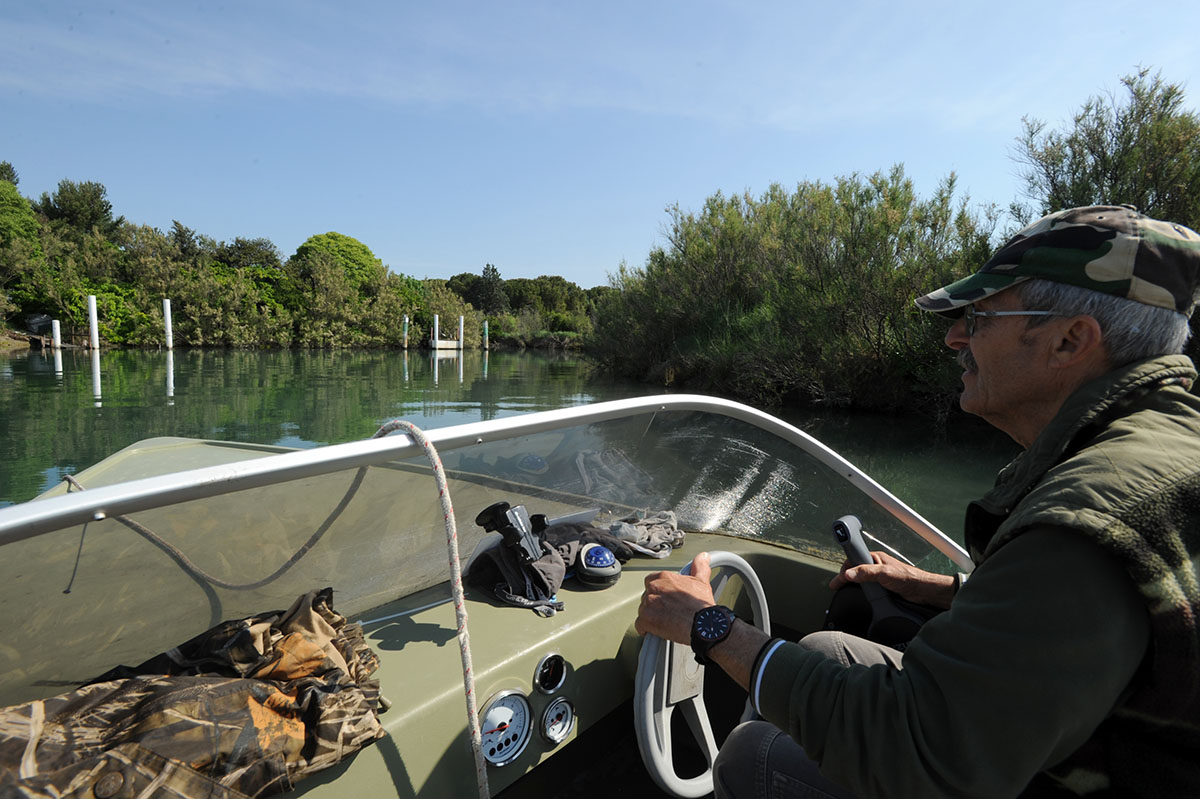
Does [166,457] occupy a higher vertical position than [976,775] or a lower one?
lower

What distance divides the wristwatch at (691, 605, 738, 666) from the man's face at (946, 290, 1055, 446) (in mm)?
572

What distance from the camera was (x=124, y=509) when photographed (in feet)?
3.08

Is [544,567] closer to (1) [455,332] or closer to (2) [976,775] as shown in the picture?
(2) [976,775]

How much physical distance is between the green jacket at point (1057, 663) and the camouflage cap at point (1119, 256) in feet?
0.59

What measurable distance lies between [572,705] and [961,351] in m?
1.21

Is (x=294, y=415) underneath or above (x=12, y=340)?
underneath

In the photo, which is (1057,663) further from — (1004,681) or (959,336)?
(959,336)

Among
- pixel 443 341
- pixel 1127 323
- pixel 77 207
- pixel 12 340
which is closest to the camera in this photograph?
pixel 1127 323

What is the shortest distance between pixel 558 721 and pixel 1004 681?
1.15 m

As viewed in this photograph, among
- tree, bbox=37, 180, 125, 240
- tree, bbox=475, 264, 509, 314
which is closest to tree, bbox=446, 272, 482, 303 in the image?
tree, bbox=475, 264, 509, 314

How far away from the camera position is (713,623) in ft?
3.17

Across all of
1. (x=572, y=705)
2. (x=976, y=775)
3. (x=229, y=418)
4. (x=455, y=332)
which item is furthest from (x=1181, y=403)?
Result: (x=455, y=332)

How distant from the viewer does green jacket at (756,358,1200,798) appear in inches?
24.8

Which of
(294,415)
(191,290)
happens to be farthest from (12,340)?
(294,415)
